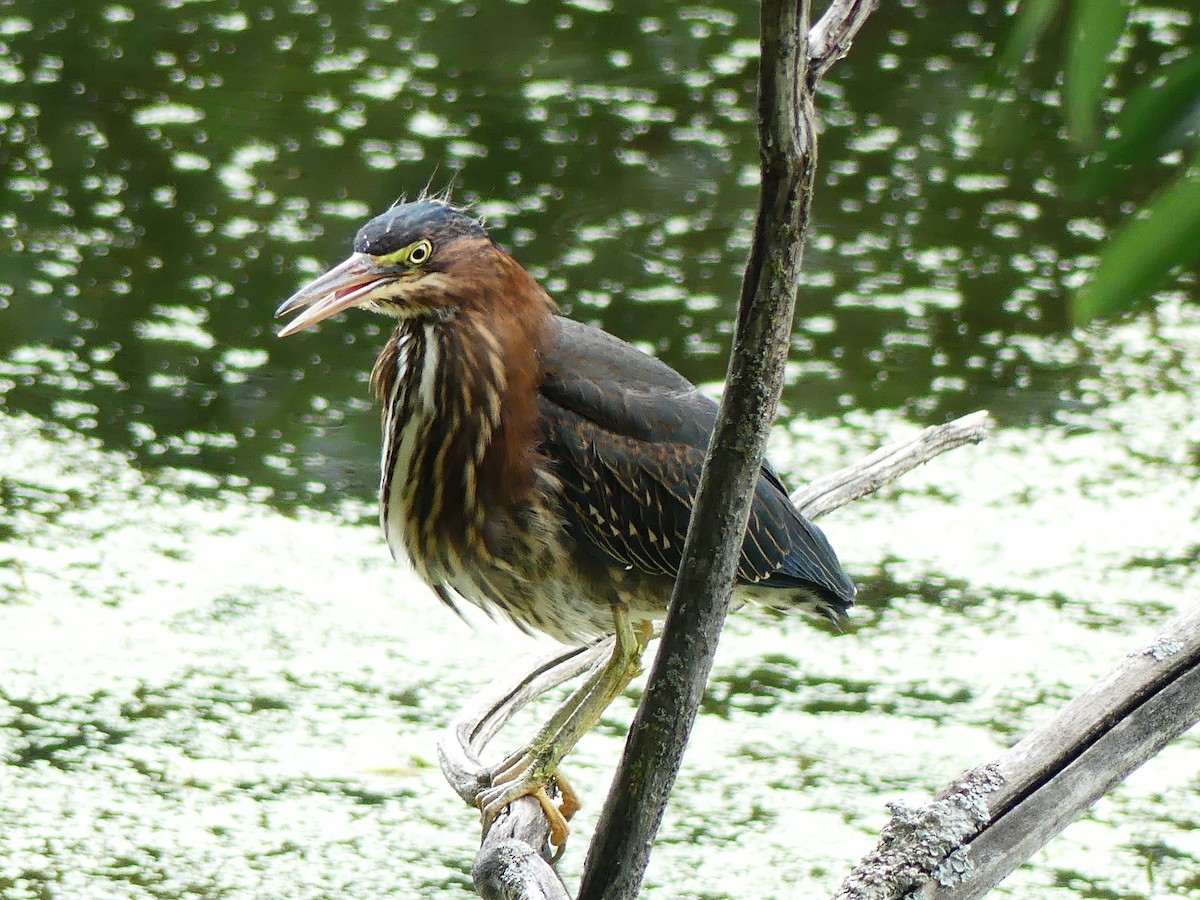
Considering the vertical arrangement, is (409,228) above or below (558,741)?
above

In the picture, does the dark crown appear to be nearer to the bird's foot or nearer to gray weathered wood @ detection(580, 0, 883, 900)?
the bird's foot

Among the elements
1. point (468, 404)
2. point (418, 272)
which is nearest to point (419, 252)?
point (418, 272)

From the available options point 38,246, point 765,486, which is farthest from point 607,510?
point 38,246

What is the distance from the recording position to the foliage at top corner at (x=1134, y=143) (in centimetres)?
42

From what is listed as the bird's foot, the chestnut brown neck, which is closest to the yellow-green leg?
the bird's foot

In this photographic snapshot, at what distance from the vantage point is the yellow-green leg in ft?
5.95

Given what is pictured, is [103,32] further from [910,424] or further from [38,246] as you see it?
[910,424]

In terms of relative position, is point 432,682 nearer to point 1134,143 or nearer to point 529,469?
point 529,469

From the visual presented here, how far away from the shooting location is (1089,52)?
Answer: 0.44 m

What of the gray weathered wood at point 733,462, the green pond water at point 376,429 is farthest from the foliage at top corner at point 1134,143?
the green pond water at point 376,429

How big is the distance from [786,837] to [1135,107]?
206 centimetres

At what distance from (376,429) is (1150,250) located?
113 inches

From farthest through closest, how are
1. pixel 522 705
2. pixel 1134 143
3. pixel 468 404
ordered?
pixel 522 705
pixel 468 404
pixel 1134 143

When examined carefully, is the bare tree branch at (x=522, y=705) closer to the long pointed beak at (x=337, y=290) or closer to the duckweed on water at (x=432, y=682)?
the duckweed on water at (x=432, y=682)
